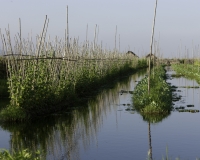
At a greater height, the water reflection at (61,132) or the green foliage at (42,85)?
the green foliage at (42,85)

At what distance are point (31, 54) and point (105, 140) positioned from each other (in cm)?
720

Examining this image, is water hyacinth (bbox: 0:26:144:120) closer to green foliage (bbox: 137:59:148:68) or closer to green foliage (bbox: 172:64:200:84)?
green foliage (bbox: 172:64:200:84)

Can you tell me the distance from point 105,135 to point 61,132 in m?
1.34

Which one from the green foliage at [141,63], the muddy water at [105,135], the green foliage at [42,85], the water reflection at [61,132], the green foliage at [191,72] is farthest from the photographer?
the green foliage at [141,63]

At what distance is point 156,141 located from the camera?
1162cm

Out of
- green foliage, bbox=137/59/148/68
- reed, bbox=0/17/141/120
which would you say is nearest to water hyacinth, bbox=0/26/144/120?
reed, bbox=0/17/141/120

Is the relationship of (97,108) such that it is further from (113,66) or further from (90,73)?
(113,66)

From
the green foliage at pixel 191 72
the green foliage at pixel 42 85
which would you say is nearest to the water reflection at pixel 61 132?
the green foliage at pixel 42 85

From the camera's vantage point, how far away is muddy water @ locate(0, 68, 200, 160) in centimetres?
1024

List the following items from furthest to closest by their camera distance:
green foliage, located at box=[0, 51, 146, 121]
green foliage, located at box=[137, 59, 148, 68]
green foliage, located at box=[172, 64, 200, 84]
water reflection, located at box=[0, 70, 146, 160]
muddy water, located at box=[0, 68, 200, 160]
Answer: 1. green foliage, located at box=[137, 59, 148, 68]
2. green foliage, located at box=[172, 64, 200, 84]
3. green foliage, located at box=[0, 51, 146, 121]
4. water reflection, located at box=[0, 70, 146, 160]
5. muddy water, located at box=[0, 68, 200, 160]

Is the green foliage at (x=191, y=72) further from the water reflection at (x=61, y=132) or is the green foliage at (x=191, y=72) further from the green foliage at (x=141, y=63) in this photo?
the water reflection at (x=61, y=132)

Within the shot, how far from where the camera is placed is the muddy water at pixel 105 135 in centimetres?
1024

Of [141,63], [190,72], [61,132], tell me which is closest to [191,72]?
[190,72]

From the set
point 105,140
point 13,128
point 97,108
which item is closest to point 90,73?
point 97,108
